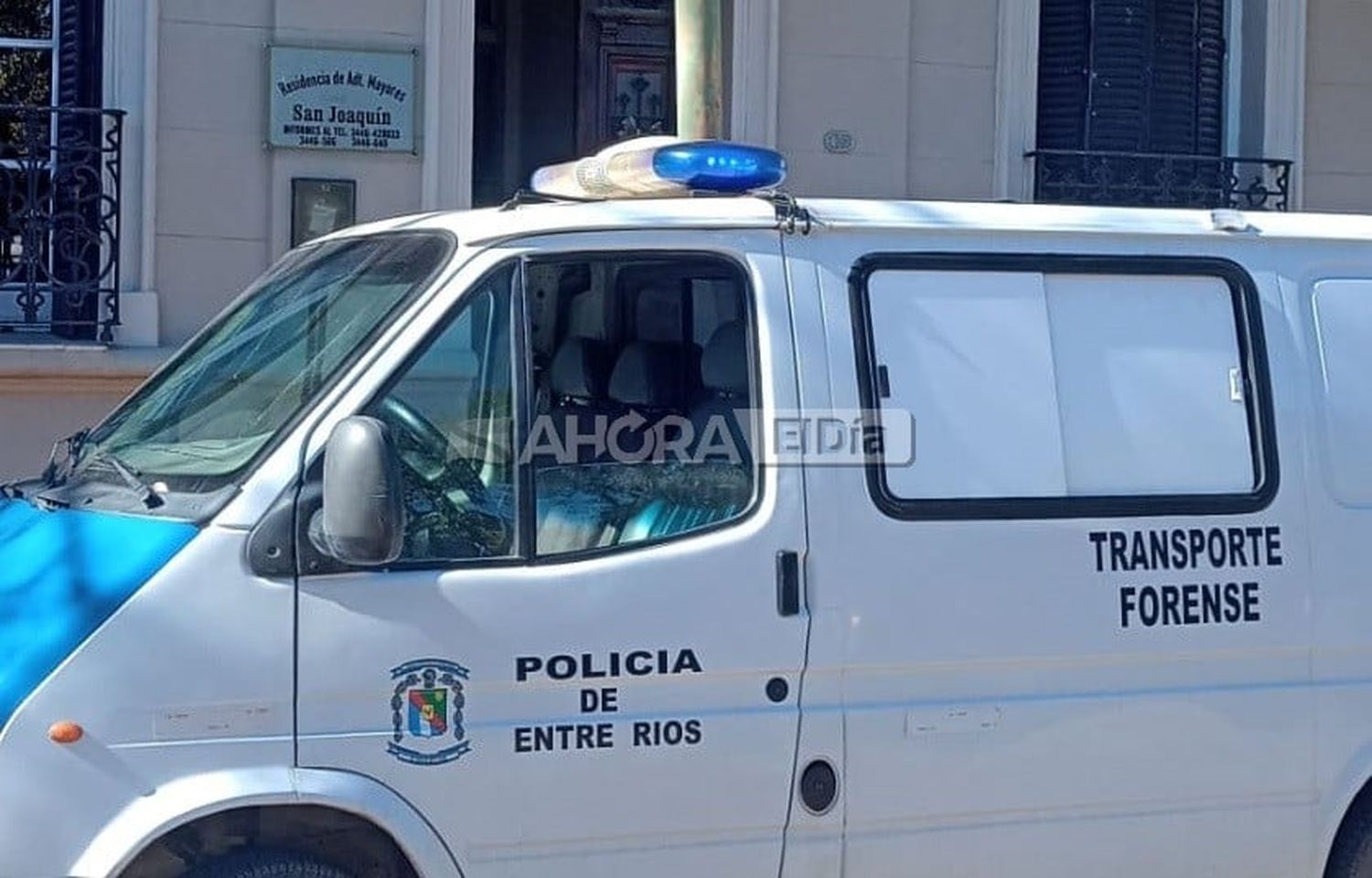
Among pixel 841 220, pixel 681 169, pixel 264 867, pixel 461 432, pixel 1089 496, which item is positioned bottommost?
pixel 264 867

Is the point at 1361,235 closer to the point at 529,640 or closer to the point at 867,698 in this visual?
the point at 867,698

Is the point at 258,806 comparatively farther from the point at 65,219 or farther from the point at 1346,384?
the point at 65,219

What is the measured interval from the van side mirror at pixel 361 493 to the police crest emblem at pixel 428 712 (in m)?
0.27

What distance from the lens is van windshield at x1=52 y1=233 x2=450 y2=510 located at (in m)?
4.22

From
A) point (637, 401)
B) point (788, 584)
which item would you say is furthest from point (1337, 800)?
point (637, 401)

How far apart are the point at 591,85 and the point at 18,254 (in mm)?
3587

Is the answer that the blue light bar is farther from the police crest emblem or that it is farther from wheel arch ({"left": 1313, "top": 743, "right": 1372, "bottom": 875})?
wheel arch ({"left": 1313, "top": 743, "right": 1372, "bottom": 875})

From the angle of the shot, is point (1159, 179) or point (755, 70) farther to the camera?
point (1159, 179)

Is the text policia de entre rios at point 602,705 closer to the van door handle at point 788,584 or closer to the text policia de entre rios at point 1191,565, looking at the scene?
the van door handle at point 788,584

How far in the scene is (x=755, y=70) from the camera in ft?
32.8

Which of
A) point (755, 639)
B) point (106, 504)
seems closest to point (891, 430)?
→ point (755, 639)

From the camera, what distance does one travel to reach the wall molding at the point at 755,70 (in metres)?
9.98

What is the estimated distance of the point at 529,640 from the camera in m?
4.14

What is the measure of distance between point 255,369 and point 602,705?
1.12m
